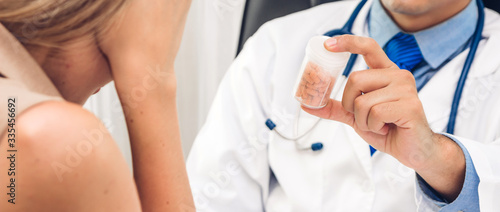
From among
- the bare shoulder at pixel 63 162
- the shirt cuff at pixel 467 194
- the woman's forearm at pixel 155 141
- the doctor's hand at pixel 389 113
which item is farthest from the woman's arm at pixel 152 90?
the shirt cuff at pixel 467 194

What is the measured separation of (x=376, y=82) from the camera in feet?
2.40

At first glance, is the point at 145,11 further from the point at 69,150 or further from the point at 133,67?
the point at 69,150

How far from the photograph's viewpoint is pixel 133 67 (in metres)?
0.55

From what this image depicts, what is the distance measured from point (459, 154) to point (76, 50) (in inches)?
24.8

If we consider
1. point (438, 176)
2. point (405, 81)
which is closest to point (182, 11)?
point (405, 81)

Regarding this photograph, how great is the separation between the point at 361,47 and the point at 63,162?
1.46 ft

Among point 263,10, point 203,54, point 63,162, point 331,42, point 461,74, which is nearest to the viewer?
point 63,162

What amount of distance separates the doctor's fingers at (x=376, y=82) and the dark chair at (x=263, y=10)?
67 cm

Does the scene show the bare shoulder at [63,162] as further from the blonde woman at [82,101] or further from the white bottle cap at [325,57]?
the white bottle cap at [325,57]

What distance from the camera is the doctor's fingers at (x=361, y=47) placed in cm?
67

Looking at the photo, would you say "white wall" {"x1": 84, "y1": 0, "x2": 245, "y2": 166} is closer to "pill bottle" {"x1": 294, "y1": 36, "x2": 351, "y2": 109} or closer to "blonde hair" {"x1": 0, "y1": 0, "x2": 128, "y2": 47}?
"pill bottle" {"x1": 294, "y1": 36, "x2": 351, "y2": 109}

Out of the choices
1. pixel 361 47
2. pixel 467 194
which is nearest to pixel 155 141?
pixel 361 47

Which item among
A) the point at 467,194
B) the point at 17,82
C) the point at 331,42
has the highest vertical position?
the point at 17,82

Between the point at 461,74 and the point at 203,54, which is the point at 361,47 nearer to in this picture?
the point at 461,74
